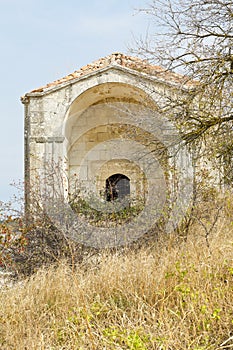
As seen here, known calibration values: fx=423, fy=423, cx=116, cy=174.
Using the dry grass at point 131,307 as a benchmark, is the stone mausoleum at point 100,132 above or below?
above

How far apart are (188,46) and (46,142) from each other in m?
4.61

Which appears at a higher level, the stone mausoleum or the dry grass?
the stone mausoleum

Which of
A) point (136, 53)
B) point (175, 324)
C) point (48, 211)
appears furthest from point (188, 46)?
point (175, 324)

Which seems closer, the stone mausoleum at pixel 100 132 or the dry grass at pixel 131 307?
the dry grass at pixel 131 307

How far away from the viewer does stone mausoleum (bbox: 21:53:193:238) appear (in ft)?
25.6

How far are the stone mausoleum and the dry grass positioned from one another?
8.82 ft

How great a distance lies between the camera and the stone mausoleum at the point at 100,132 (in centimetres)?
779

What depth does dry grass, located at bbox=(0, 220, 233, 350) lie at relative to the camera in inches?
133

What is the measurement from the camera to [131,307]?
154 inches

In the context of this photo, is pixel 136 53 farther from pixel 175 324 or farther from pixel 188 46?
pixel 175 324

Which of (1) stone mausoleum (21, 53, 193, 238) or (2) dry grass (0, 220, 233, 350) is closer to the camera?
(2) dry grass (0, 220, 233, 350)

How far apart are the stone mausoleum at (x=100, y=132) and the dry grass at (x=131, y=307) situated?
106 inches

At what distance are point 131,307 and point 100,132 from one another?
8377mm

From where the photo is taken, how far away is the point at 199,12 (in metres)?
5.81
